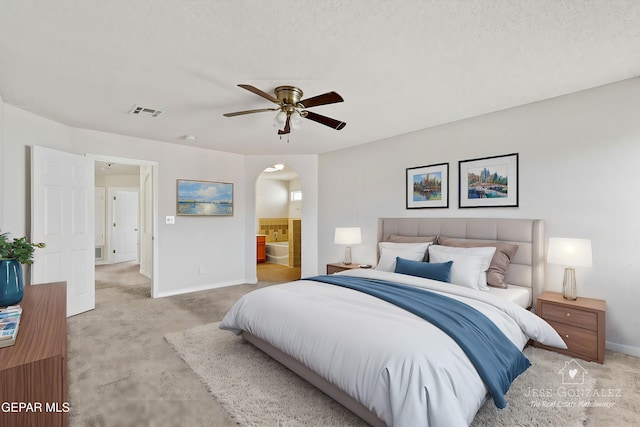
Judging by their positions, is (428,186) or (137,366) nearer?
(137,366)

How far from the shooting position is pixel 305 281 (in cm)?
311

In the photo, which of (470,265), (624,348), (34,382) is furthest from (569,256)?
(34,382)

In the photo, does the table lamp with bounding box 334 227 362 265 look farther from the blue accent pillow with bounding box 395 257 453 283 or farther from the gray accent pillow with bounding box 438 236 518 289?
the gray accent pillow with bounding box 438 236 518 289

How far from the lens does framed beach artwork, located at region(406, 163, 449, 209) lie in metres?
3.89

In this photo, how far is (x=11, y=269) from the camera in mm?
1847

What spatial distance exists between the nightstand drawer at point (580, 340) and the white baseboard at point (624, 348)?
41 centimetres

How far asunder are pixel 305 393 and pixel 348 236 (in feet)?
8.65

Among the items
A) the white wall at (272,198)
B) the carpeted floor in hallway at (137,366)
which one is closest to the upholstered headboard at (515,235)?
the carpeted floor in hallway at (137,366)

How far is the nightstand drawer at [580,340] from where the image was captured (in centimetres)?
254

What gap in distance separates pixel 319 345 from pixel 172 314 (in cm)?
266

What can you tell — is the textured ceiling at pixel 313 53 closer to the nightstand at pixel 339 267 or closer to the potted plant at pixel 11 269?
the potted plant at pixel 11 269

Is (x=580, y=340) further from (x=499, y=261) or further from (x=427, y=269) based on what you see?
(x=427, y=269)

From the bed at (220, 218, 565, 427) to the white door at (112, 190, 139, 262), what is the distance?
688 centimetres

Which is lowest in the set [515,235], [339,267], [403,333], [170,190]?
[339,267]
